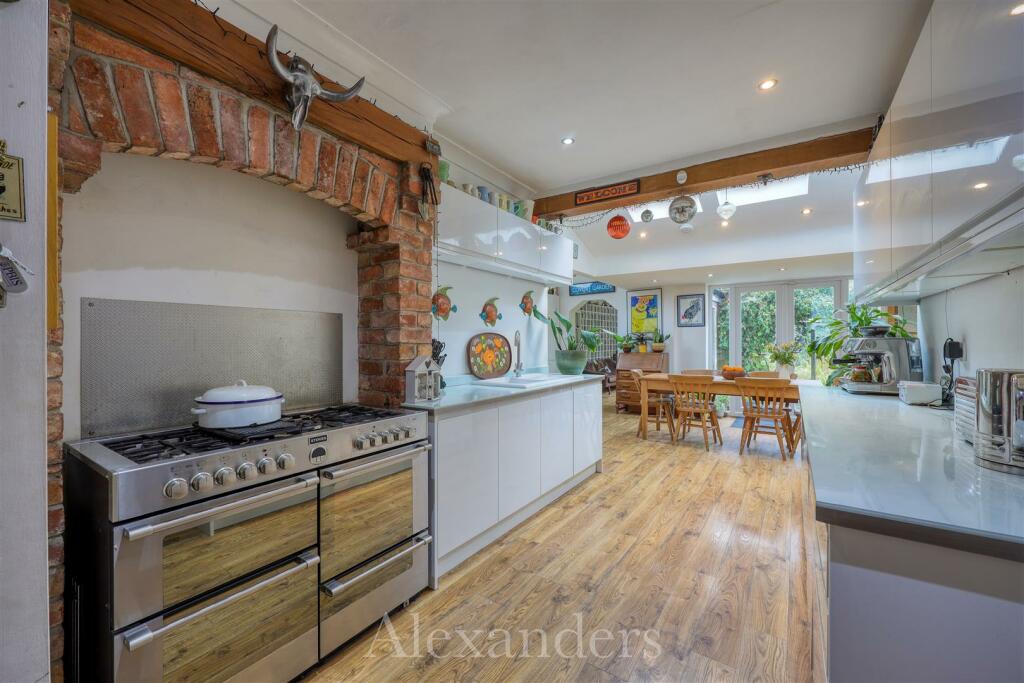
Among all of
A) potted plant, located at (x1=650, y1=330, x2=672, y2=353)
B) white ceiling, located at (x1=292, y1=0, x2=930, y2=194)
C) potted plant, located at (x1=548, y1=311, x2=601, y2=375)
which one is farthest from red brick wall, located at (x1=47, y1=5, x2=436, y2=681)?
potted plant, located at (x1=650, y1=330, x2=672, y2=353)

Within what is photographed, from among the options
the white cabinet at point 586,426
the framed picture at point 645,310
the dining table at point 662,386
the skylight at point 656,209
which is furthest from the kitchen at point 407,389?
the framed picture at point 645,310

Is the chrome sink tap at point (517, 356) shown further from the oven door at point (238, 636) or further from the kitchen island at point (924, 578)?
the kitchen island at point (924, 578)

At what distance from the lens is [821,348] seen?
3.55 metres

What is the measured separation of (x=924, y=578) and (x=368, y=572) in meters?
1.68

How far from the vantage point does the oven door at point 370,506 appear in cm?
154

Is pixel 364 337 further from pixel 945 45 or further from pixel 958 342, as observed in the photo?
pixel 958 342

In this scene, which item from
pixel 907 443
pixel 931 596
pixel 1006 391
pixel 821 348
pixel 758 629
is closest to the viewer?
pixel 931 596

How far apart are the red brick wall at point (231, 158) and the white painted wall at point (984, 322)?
2.43 metres

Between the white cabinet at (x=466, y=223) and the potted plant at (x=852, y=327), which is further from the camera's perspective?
the potted plant at (x=852, y=327)

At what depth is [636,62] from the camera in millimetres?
2049

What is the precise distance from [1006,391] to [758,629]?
1279 millimetres

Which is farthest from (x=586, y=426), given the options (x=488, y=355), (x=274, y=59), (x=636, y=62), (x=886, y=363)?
(x=274, y=59)

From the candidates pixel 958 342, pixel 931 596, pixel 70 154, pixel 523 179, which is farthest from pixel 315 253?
pixel 958 342

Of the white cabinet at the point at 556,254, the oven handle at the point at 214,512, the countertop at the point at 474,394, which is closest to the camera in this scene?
the oven handle at the point at 214,512
